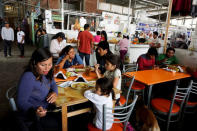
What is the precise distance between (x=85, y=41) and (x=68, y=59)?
190 cm

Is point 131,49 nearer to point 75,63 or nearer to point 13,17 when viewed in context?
point 75,63

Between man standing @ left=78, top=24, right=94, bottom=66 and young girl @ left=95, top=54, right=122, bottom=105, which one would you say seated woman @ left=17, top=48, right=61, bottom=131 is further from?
man standing @ left=78, top=24, right=94, bottom=66

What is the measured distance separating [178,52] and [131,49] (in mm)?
2795

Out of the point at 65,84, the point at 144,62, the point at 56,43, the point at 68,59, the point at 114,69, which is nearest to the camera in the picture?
the point at 65,84

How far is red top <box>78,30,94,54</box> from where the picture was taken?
4.84 meters

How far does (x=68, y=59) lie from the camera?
3.09m

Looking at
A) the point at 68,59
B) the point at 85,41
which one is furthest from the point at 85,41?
the point at 68,59

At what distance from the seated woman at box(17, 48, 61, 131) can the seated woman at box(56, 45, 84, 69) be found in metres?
1.20

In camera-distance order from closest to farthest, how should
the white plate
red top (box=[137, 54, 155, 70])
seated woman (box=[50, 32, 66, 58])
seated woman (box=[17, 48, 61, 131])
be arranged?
seated woman (box=[17, 48, 61, 131]), the white plate, red top (box=[137, 54, 155, 70]), seated woman (box=[50, 32, 66, 58])

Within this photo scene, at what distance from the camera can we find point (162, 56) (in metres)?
4.19

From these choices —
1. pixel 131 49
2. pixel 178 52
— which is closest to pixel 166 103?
pixel 178 52

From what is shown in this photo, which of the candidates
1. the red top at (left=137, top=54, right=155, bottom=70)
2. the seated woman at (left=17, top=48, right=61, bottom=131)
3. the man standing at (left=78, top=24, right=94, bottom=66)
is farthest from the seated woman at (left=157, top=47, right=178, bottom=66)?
the seated woman at (left=17, top=48, right=61, bottom=131)

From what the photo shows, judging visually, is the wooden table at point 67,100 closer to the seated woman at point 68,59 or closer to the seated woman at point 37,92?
the seated woman at point 37,92

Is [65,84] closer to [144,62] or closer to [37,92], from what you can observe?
[37,92]
